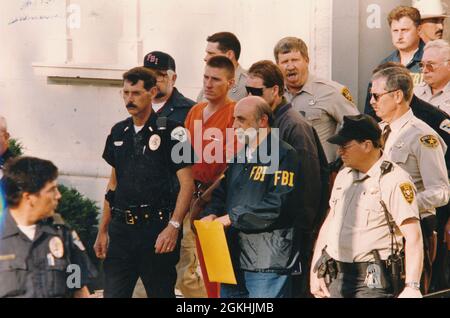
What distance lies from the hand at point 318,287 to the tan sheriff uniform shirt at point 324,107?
1296 mm

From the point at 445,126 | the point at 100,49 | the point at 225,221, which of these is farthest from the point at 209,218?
the point at 100,49

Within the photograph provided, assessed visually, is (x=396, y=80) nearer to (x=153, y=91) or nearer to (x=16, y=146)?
(x=153, y=91)

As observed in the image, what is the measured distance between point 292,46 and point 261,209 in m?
1.44

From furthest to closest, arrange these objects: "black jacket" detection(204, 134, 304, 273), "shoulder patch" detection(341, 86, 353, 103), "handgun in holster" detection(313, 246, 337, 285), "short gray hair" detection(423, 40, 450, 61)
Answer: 1. "short gray hair" detection(423, 40, 450, 61)
2. "shoulder patch" detection(341, 86, 353, 103)
3. "black jacket" detection(204, 134, 304, 273)
4. "handgun in holster" detection(313, 246, 337, 285)

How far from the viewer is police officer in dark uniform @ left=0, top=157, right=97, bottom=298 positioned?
674cm

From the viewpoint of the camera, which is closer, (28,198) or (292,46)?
(28,198)

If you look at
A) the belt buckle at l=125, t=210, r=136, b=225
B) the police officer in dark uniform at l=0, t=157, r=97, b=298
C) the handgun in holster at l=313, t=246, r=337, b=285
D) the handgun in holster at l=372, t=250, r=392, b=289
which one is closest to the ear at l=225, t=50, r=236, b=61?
the belt buckle at l=125, t=210, r=136, b=225

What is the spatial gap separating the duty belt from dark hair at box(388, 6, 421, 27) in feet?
7.77

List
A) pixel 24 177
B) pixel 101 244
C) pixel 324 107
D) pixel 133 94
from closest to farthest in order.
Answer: pixel 24 177, pixel 133 94, pixel 101 244, pixel 324 107

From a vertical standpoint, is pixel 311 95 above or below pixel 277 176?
above

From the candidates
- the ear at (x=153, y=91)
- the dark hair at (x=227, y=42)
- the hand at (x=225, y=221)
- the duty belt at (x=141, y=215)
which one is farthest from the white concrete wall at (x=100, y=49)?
the hand at (x=225, y=221)

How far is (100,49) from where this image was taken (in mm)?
9445

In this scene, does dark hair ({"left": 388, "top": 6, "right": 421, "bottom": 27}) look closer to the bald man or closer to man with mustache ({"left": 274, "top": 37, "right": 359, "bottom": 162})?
man with mustache ({"left": 274, "top": 37, "right": 359, "bottom": 162})

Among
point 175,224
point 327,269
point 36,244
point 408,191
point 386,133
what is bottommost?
point 327,269
